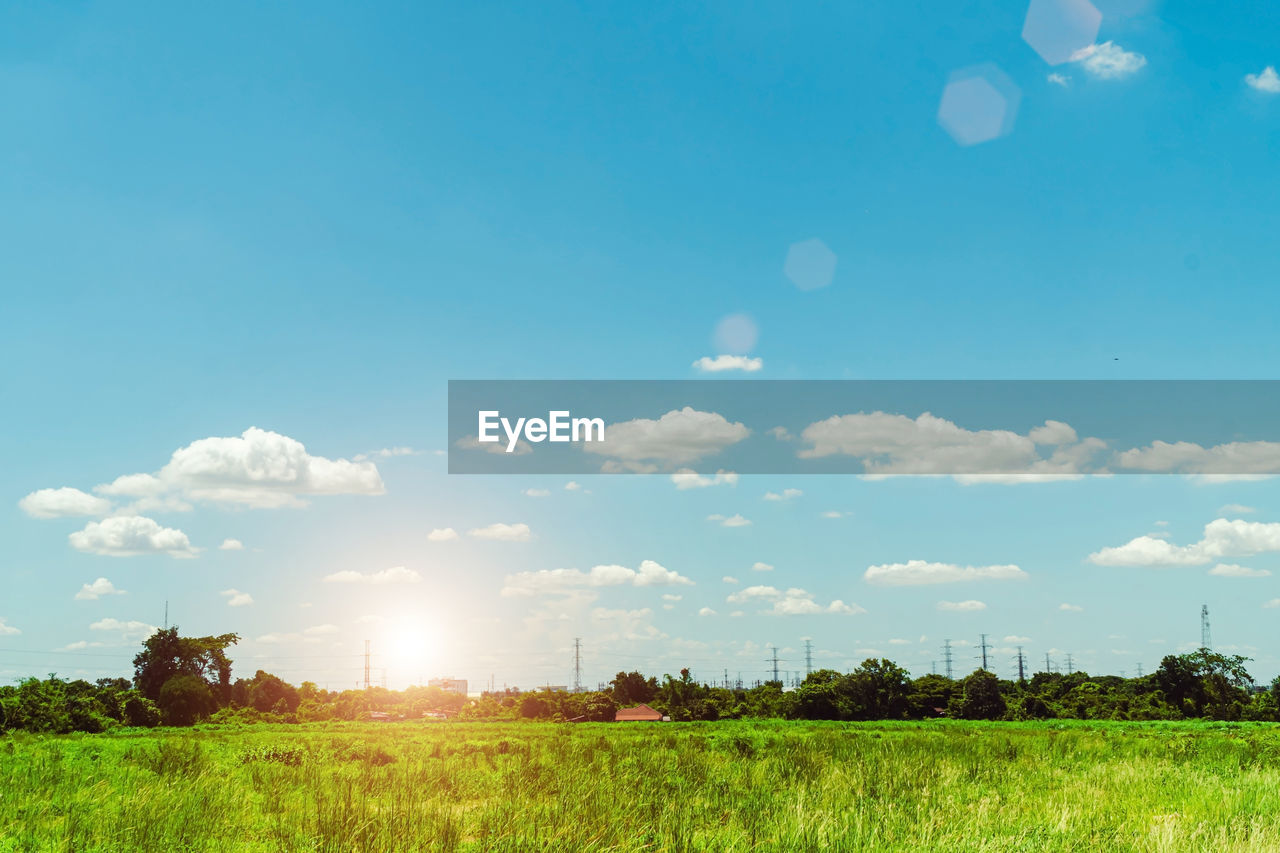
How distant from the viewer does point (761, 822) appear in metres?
11.3

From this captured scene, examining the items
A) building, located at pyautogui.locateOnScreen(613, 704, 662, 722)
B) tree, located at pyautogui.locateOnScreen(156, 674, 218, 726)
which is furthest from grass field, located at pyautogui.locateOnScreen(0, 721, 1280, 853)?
building, located at pyautogui.locateOnScreen(613, 704, 662, 722)

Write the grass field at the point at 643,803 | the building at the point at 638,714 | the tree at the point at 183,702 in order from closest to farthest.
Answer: the grass field at the point at 643,803 < the tree at the point at 183,702 < the building at the point at 638,714

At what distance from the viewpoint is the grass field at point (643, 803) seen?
1059 centimetres

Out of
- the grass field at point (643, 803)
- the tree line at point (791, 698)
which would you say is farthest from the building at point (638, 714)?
the grass field at point (643, 803)

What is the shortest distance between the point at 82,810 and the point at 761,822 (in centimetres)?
1063

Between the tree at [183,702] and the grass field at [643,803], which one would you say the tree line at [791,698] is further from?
the grass field at [643,803]

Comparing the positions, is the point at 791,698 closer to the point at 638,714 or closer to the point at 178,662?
the point at 638,714

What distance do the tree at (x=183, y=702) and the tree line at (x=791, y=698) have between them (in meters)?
0.09

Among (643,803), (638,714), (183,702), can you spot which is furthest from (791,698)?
(643,803)

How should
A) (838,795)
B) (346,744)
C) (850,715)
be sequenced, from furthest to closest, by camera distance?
(850,715) → (346,744) → (838,795)

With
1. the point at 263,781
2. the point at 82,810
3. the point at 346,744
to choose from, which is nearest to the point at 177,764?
the point at 263,781

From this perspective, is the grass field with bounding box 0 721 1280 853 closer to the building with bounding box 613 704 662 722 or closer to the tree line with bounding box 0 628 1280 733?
the tree line with bounding box 0 628 1280 733

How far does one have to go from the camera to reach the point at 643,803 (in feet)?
41.1

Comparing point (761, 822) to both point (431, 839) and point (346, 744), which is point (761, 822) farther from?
point (346, 744)
